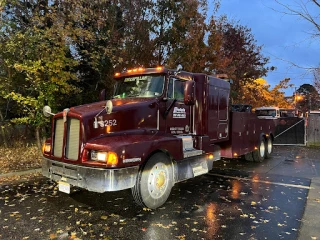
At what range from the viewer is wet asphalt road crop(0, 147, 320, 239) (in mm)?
4418

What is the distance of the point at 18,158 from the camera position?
34.9 feet

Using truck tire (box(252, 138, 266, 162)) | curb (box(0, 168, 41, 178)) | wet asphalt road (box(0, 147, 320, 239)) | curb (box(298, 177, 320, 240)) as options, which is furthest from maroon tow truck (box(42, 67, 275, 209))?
truck tire (box(252, 138, 266, 162))

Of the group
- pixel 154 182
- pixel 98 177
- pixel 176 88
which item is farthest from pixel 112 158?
pixel 176 88

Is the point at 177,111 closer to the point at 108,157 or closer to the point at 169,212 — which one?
the point at 169,212

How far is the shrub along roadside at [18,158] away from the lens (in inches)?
354

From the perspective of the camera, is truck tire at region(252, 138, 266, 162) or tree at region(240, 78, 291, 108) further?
tree at region(240, 78, 291, 108)

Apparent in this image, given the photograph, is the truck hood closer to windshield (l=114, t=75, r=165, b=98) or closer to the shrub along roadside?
windshield (l=114, t=75, r=165, b=98)

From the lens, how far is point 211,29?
13.3m

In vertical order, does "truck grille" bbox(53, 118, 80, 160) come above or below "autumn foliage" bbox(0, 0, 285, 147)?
below

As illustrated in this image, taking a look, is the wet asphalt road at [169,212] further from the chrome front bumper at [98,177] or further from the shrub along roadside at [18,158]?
the shrub along roadside at [18,158]

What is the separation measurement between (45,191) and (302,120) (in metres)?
15.7

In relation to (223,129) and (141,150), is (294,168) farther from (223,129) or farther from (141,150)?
(141,150)

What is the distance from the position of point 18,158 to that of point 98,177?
716cm

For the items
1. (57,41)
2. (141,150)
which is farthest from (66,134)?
(57,41)
